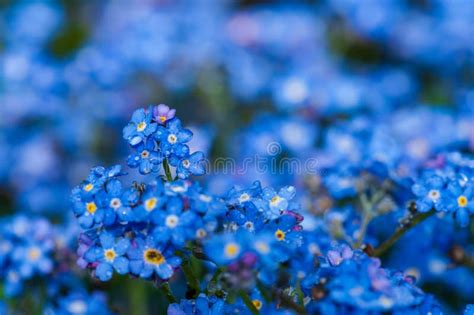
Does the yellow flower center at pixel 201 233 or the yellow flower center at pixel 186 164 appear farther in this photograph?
the yellow flower center at pixel 186 164

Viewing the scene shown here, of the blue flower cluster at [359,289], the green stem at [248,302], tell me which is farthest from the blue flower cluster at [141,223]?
the blue flower cluster at [359,289]

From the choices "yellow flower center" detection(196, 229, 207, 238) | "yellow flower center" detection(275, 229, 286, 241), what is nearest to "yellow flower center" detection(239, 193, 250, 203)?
"yellow flower center" detection(275, 229, 286, 241)

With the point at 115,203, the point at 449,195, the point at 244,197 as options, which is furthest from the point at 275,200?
the point at 449,195

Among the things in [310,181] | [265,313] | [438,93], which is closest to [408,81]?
[438,93]

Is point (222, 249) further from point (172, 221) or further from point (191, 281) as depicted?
point (191, 281)

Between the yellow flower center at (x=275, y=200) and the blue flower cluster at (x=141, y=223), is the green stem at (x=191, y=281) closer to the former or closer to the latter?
the blue flower cluster at (x=141, y=223)
